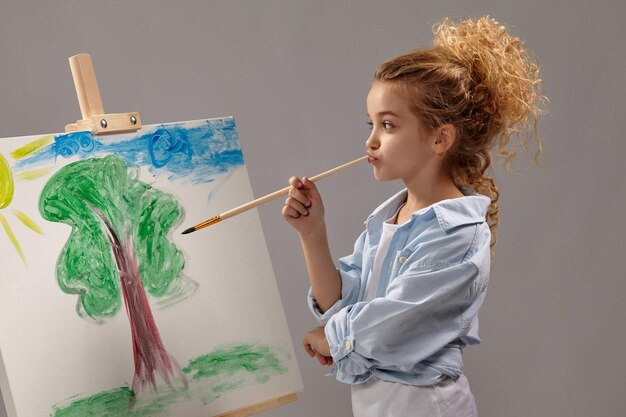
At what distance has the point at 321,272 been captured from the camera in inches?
90.7

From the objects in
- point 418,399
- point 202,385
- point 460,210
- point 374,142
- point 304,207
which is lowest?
point 418,399

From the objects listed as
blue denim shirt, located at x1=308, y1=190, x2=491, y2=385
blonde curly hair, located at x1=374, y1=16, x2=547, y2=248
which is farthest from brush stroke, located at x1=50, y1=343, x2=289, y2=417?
blonde curly hair, located at x1=374, y1=16, x2=547, y2=248

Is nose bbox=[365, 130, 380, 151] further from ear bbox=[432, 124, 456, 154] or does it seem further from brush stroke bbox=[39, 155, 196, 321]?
brush stroke bbox=[39, 155, 196, 321]

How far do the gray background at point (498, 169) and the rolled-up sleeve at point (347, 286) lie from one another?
1.03 metres

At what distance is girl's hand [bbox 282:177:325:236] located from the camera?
7.39 ft

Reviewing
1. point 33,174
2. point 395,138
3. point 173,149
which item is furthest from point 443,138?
point 33,174

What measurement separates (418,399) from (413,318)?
0.64 ft

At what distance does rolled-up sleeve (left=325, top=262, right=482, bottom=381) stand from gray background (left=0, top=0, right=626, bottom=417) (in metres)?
1.38

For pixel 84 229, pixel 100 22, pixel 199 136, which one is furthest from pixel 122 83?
pixel 84 229

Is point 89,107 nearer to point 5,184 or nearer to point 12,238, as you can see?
point 5,184

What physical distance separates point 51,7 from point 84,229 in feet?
3.97

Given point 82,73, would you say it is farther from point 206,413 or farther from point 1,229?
point 206,413

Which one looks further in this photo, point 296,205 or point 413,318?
point 296,205

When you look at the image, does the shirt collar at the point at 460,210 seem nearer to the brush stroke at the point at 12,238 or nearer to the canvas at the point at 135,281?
the canvas at the point at 135,281
